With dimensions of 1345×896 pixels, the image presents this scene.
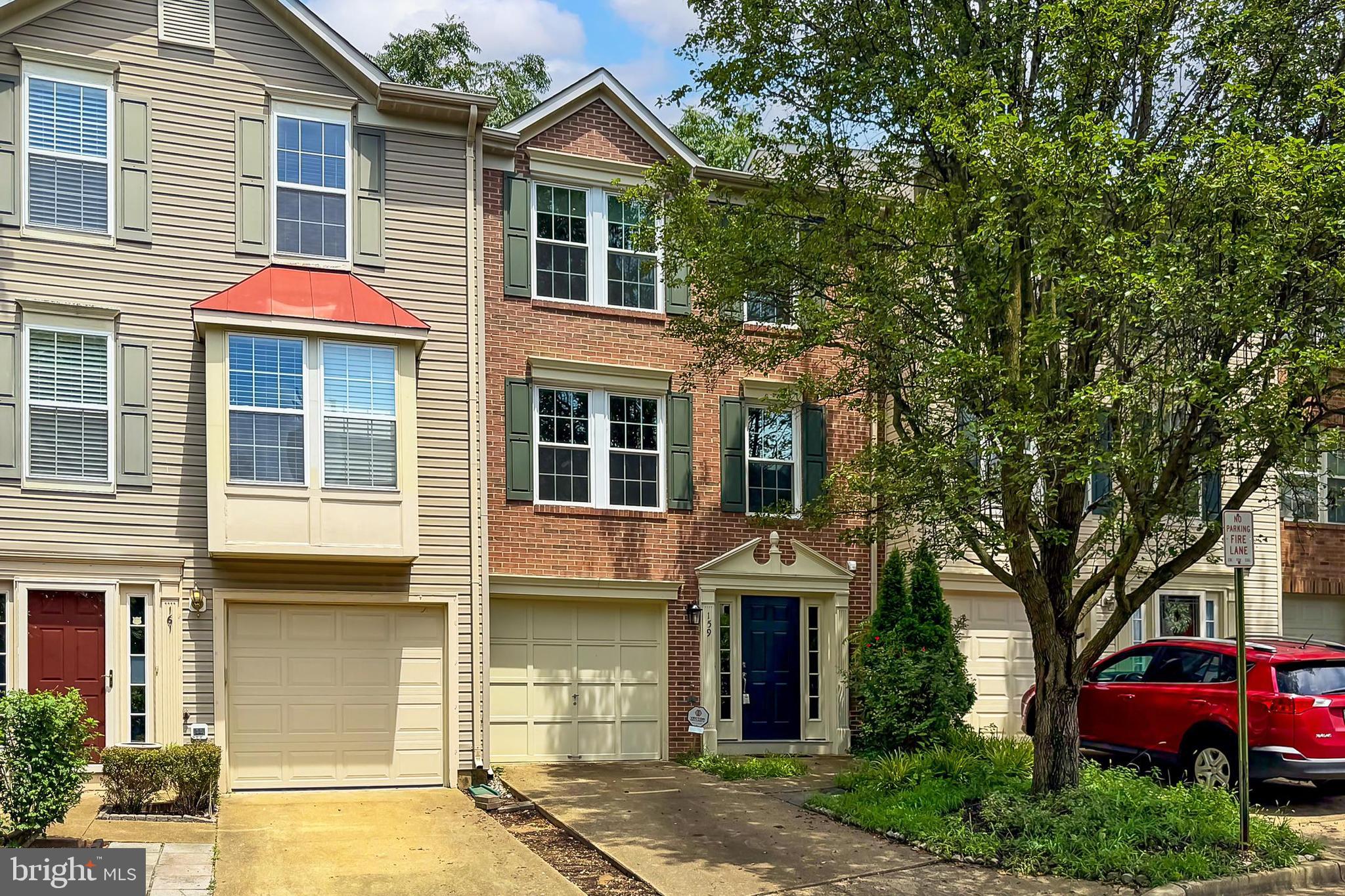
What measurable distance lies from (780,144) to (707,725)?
7.73 meters

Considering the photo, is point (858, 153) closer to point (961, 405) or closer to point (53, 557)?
point (961, 405)

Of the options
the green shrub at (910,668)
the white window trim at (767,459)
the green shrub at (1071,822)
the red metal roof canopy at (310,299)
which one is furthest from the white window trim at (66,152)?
the green shrub at (910,668)

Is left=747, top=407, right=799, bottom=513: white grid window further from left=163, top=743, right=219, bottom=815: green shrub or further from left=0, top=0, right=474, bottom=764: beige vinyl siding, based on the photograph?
left=163, top=743, right=219, bottom=815: green shrub

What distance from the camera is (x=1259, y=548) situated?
21.7 meters

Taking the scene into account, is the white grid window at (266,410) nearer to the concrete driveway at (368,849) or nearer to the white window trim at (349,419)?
the white window trim at (349,419)

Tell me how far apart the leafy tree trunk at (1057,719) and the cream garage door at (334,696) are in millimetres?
6812

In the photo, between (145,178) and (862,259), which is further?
(145,178)

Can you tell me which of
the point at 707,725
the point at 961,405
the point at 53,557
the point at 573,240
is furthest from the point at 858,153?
the point at 53,557

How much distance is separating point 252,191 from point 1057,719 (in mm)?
10355

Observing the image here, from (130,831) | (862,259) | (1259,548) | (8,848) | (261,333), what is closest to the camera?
(8,848)

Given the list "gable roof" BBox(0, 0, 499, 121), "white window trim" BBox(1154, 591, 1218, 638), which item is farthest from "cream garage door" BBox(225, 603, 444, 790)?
"white window trim" BBox(1154, 591, 1218, 638)

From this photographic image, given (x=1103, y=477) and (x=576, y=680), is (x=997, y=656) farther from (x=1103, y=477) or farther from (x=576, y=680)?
(x=576, y=680)

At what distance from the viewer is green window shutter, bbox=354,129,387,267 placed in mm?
15328

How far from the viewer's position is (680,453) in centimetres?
1745
